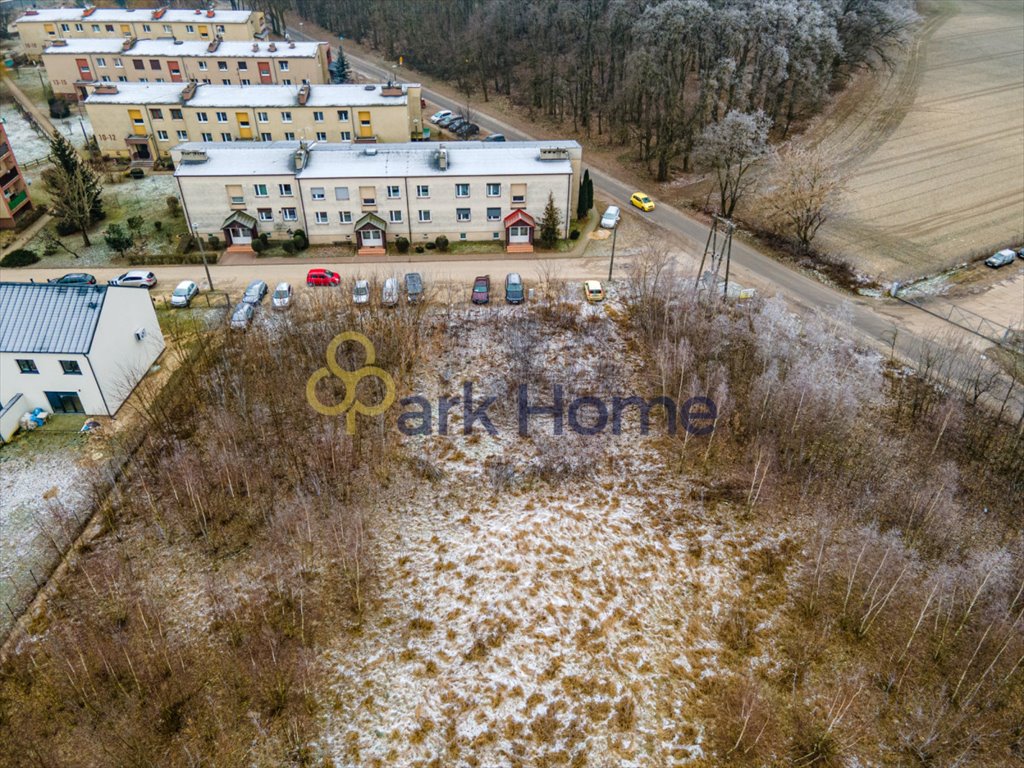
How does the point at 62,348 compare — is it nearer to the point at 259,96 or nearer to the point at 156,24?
the point at 259,96

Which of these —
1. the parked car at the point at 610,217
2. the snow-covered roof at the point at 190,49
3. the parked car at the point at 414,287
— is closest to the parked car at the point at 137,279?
the parked car at the point at 414,287

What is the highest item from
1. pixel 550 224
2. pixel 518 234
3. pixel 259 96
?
pixel 259 96

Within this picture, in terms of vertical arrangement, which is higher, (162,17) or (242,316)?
(162,17)

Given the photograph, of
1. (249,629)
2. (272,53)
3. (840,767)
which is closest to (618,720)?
(840,767)

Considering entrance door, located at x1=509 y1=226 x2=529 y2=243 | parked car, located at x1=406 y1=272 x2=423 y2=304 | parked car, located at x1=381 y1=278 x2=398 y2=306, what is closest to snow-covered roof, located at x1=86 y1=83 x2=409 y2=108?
entrance door, located at x1=509 y1=226 x2=529 y2=243

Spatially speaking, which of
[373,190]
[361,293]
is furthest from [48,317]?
[373,190]
